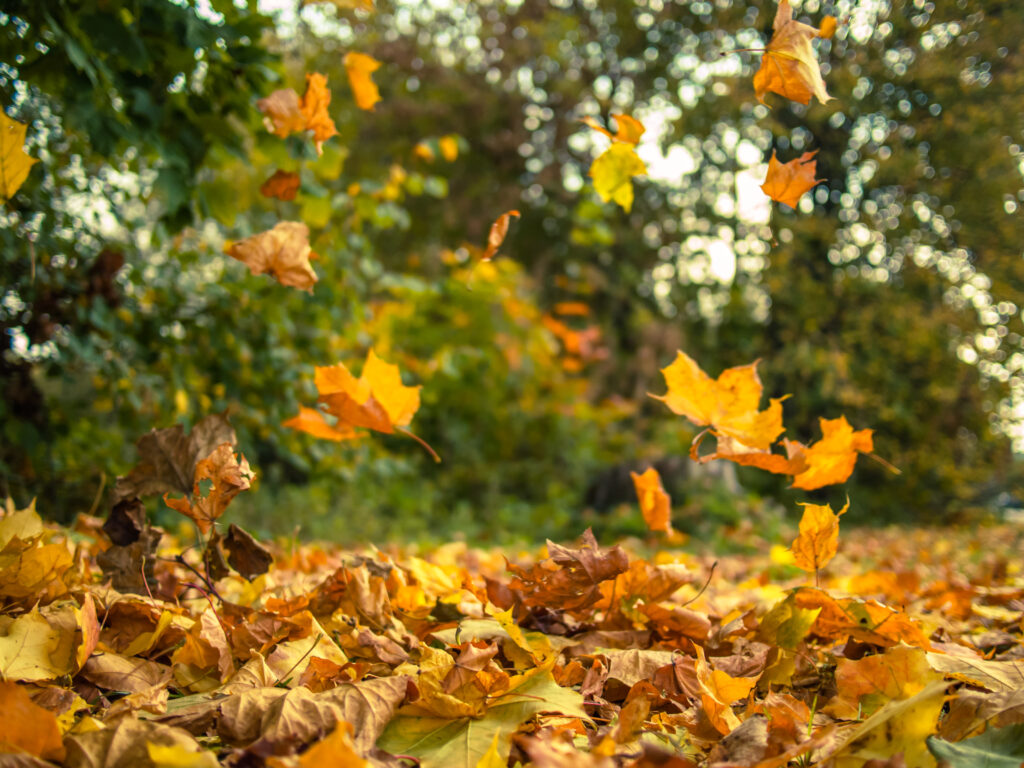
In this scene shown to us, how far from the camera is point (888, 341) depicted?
22.1ft

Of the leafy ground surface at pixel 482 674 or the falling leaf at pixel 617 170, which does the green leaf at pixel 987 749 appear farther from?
the falling leaf at pixel 617 170

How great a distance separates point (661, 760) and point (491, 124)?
30.1 feet

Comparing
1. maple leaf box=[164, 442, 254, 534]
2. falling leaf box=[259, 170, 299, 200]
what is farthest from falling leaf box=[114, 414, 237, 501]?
falling leaf box=[259, 170, 299, 200]

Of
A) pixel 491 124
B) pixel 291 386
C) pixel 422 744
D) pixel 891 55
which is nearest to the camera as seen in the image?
pixel 422 744

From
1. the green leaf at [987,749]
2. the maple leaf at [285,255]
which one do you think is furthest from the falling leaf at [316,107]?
the green leaf at [987,749]

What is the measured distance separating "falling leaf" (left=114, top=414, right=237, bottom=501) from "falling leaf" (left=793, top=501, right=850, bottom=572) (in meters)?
0.71

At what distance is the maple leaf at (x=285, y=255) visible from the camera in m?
1.23

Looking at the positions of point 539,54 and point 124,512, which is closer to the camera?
point 124,512

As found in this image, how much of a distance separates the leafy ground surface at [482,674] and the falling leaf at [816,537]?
0.05 m

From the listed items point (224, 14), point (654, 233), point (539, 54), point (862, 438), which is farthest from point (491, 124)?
point (862, 438)

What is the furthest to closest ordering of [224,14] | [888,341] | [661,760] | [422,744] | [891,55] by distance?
[888,341] → [891,55] → [224,14] → [422,744] → [661,760]

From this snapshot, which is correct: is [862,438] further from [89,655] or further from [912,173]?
[912,173]

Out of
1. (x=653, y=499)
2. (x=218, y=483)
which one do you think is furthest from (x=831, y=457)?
(x=218, y=483)

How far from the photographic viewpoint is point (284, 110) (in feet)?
4.49
